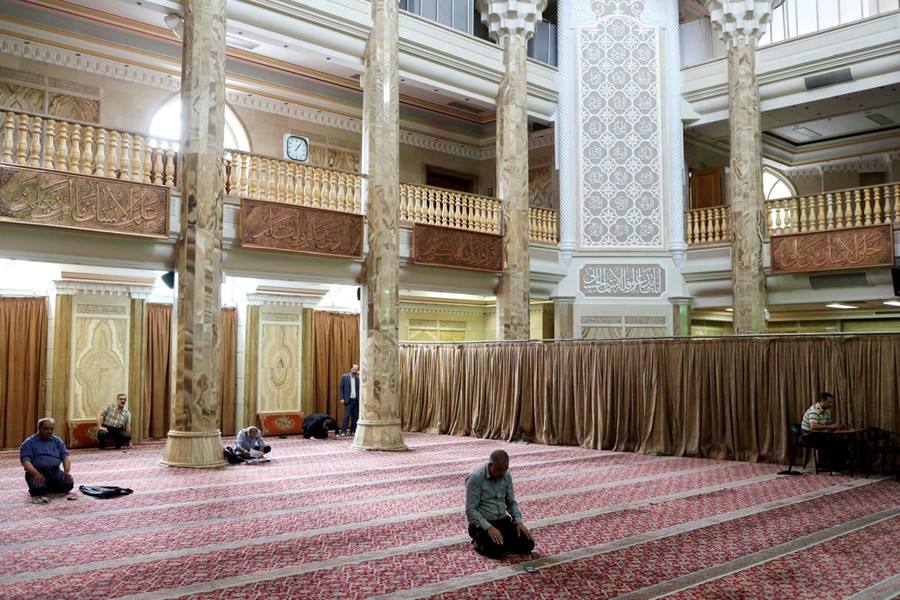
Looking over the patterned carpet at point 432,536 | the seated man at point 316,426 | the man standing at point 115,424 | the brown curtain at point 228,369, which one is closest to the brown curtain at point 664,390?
the patterned carpet at point 432,536

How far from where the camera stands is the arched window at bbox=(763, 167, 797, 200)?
A: 15492 millimetres

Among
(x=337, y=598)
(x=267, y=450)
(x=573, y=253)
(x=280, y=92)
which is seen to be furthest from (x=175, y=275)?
(x=573, y=253)

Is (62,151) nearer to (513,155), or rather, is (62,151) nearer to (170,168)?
(170,168)

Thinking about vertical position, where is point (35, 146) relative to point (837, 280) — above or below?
above

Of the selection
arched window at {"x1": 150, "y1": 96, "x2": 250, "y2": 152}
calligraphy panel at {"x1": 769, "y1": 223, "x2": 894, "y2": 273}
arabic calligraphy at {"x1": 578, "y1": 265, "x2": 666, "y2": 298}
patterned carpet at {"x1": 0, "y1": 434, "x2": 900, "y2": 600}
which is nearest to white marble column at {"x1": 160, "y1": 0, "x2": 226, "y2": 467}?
patterned carpet at {"x1": 0, "y1": 434, "x2": 900, "y2": 600}

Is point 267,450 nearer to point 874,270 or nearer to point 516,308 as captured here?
point 516,308

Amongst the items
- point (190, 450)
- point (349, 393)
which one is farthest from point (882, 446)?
point (190, 450)

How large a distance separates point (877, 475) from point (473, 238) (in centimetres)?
567

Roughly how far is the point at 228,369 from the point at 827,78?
9.49 m

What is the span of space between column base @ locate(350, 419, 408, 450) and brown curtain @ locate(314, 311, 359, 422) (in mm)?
2859

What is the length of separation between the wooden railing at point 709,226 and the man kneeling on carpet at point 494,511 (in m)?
8.50

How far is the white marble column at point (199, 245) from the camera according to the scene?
25.3 ft

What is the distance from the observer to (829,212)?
10523mm

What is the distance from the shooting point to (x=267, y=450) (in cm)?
842
